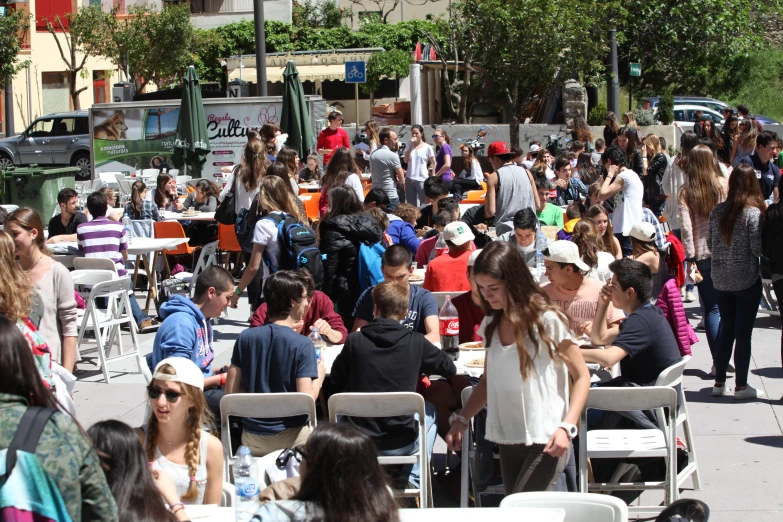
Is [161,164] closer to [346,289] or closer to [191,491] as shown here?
[346,289]

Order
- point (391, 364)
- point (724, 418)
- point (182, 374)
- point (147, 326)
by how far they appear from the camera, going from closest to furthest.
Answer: point (182, 374), point (391, 364), point (724, 418), point (147, 326)

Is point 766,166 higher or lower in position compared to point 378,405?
higher

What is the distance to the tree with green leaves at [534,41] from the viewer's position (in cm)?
2250

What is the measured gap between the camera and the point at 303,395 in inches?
182

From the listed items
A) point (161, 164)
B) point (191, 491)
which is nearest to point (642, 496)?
point (191, 491)

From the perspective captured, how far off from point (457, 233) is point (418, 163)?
6.99 m

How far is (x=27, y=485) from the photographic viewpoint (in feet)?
7.98

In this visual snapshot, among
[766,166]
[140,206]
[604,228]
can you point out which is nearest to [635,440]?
[604,228]

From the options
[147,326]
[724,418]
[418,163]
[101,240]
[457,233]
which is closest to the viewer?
[724,418]

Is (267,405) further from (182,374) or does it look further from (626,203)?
(626,203)

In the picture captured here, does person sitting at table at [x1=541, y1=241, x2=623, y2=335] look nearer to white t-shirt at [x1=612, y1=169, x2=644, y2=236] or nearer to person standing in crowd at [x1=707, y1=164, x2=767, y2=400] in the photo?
person standing in crowd at [x1=707, y1=164, x2=767, y2=400]

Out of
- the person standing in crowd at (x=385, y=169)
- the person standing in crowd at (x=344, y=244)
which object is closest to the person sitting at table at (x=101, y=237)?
the person standing in crowd at (x=344, y=244)

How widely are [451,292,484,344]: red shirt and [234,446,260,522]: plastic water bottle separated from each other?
212 centimetres

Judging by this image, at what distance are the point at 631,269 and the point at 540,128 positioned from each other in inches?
753
